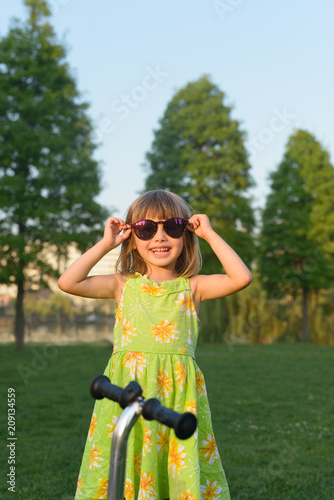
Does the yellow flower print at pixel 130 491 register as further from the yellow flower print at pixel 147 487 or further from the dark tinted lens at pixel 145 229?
the dark tinted lens at pixel 145 229

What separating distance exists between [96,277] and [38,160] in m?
12.4

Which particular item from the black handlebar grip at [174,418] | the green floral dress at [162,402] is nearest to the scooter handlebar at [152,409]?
the black handlebar grip at [174,418]

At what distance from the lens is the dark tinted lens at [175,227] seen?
2695mm

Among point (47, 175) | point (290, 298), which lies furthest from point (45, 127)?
point (290, 298)

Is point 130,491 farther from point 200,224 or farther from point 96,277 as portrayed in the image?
point 200,224

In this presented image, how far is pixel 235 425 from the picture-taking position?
618 cm

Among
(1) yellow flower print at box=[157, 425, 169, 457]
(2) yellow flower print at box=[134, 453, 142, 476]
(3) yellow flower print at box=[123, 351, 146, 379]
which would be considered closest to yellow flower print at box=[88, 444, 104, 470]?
(2) yellow flower print at box=[134, 453, 142, 476]

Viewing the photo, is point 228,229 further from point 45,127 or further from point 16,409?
point 16,409

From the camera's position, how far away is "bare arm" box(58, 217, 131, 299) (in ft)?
8.79

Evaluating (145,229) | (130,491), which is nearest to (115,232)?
(145,229)

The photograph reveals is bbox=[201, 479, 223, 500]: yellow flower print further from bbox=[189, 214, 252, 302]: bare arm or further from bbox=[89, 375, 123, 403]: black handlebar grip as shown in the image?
bbox=[89, 375, 123, 403]: black handlebar grip

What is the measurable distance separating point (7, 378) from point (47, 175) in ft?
21.2

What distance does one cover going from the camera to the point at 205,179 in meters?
22.4

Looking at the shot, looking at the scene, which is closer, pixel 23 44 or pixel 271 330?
pixel 23 44
